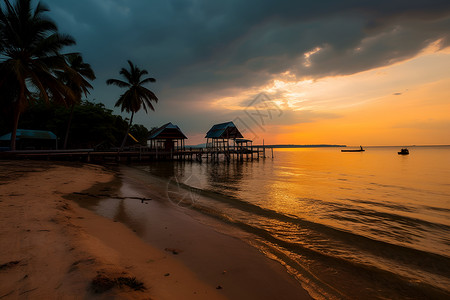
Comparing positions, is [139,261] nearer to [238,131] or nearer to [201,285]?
[201,285]

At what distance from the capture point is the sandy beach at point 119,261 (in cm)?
203

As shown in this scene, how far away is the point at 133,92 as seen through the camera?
28.8 meters

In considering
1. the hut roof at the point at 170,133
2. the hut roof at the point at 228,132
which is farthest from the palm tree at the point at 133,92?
the hut roof at the point at 228,132

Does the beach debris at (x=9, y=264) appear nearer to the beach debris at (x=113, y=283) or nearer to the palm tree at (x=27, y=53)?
the beach debris at (x=113, y=283)

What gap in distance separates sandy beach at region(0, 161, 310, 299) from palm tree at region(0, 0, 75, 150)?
532 inches

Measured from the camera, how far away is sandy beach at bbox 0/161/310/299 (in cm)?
203

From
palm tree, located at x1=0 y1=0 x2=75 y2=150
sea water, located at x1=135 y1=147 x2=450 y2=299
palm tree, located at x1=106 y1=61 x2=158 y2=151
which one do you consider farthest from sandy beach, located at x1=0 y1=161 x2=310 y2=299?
palm tree, located at x1=106 y1=61 x2=158 y2=151

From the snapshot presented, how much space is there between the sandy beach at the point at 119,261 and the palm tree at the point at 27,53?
1352cm

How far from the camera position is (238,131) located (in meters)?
35.3

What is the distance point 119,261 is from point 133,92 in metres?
30.4

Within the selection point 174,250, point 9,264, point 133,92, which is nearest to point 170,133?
point 133,92

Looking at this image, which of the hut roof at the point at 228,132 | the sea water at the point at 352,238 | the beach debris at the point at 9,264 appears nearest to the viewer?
the beach debris at the point at 9,264

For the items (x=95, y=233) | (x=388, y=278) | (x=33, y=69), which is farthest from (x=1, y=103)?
(x=388, y=278)

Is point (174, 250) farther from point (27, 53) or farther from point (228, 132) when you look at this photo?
point (228, 132)
